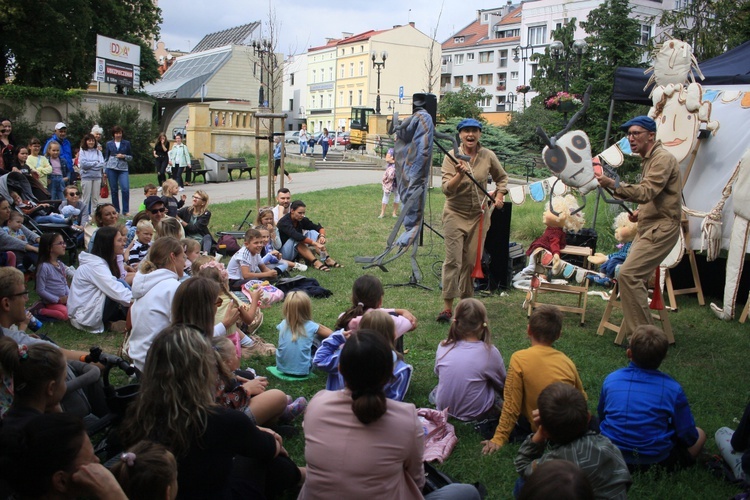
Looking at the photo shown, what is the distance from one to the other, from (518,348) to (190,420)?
4.16 meters

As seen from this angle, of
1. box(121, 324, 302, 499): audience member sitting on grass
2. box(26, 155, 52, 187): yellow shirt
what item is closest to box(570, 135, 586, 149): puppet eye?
box(121, 324, 302, 499): audience member sitting on grass

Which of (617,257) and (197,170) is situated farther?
(197,170)

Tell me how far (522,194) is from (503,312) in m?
2.91

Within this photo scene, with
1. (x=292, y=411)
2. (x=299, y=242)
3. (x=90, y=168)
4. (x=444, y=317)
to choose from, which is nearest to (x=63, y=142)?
(x=90, y=168)

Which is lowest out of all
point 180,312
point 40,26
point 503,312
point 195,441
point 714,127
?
point 503,312

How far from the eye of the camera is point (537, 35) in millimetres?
61969

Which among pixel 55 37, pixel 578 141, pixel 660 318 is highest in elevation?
pixel 55 37

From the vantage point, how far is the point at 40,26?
26.4 metres

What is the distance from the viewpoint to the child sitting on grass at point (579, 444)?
9.73 feet

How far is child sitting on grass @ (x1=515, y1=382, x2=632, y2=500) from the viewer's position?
9.73 feet

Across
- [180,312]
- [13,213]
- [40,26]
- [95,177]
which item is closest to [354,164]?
[40,26]

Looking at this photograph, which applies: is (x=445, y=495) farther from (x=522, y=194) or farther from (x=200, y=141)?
(x=200, y=141)

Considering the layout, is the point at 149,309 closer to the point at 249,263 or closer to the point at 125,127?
the point at 249,263

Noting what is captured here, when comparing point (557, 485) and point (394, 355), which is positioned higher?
point (557, 485)
